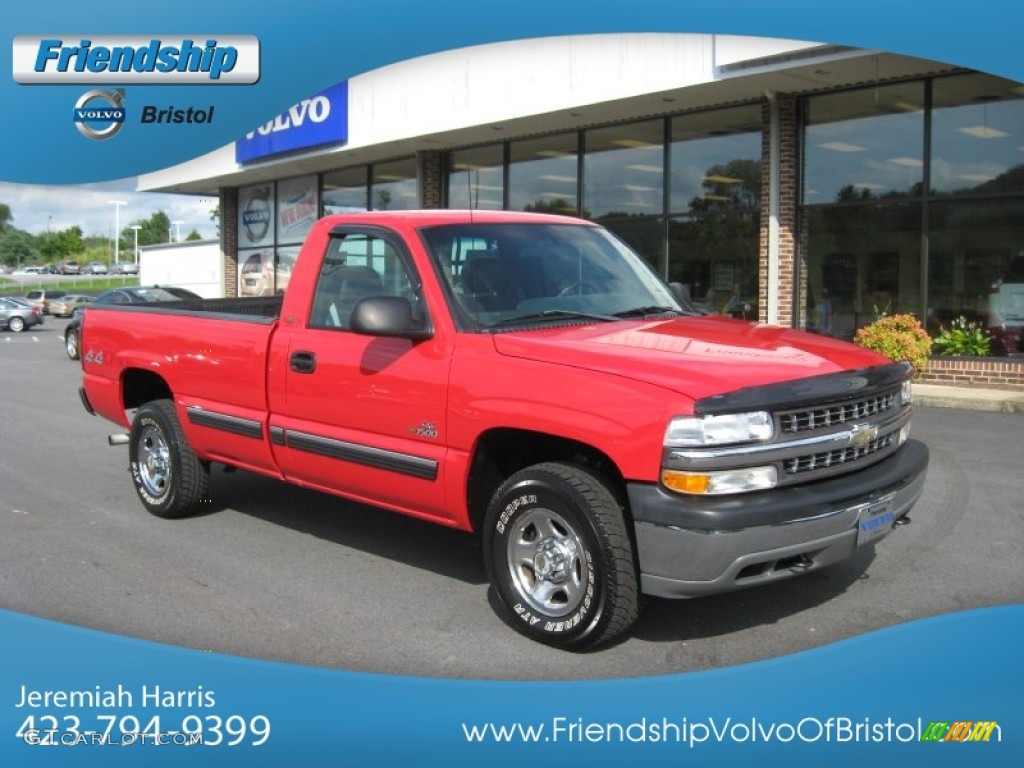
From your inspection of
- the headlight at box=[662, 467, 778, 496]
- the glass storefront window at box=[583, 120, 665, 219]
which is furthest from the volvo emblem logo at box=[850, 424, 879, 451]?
the glass storefront window at box=[583, 120, 665, 219]

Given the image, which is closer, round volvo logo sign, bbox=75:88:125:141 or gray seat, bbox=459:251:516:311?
gray seat, bbox=459:251:516:311

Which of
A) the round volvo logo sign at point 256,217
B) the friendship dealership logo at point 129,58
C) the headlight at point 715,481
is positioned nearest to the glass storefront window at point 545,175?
the friendship dealership logo at point 129,58

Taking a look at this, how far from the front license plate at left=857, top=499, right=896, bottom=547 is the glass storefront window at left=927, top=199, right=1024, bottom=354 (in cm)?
1066

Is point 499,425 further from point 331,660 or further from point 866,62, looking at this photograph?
point 866,62

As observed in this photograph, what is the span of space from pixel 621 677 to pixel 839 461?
1.31 m

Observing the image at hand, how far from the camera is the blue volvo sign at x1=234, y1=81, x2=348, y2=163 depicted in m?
20.7

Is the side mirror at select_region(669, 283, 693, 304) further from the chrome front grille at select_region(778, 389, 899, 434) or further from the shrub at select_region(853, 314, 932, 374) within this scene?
the shrub at select_region(853, 314, 932, 374)

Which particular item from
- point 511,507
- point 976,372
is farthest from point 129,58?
point 976,372

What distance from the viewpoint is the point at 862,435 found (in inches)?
167

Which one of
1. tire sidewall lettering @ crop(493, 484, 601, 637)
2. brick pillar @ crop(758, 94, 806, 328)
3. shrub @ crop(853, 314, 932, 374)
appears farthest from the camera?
brick pillar @ crop(758, 94, 806, 328)

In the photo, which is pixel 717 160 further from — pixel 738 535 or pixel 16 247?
pixel 16 247

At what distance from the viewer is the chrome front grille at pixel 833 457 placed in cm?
398

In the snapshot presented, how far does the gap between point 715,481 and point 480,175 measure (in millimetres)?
17305

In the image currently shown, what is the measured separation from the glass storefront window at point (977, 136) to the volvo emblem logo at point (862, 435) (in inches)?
424
